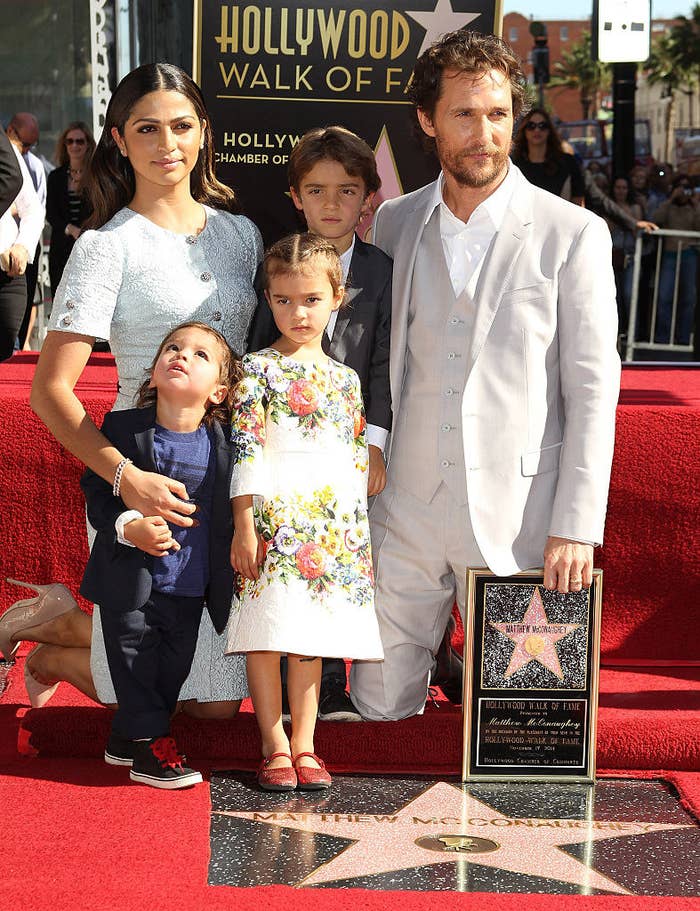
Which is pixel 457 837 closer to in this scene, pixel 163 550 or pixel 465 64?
pixel 163 550

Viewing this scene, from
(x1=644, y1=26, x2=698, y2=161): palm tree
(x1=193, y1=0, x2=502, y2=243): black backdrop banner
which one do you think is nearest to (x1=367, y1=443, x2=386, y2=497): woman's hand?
(x1=193, y1=0, x2=502, y2=243): black backdrop banner

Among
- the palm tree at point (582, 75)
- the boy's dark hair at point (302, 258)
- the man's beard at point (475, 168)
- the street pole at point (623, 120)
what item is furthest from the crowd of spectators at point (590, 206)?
the palm tree at point (582, 75)

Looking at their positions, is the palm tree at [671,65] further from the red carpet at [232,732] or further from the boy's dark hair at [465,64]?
the boy's dark hair at [465,64]

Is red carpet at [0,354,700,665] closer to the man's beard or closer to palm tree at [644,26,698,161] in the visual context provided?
the man's beard

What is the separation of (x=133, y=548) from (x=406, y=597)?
2.45 ft

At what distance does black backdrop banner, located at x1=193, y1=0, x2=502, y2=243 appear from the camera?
174 inches

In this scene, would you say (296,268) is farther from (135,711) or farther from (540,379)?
(135,711)

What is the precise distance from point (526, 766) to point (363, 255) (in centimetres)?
135

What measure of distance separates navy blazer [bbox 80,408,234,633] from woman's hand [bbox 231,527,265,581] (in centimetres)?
9

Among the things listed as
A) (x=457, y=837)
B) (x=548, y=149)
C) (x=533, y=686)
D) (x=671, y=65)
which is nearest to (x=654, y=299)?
(x=548, y=149)

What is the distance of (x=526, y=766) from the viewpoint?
317 centimetres

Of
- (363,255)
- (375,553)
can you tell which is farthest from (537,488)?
(363,255)

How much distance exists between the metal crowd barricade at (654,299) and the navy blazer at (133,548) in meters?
6.05

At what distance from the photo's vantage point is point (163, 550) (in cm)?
301
